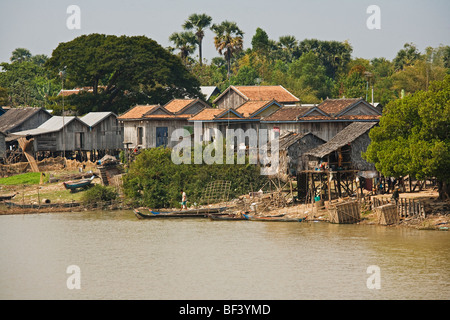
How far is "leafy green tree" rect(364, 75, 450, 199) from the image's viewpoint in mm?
29625

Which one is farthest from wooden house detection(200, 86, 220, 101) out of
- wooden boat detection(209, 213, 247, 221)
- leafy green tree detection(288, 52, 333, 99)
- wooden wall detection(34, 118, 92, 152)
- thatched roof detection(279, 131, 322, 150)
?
wooden boat detection(209, 213, 247, 221)

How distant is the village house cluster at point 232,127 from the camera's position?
3541 cm

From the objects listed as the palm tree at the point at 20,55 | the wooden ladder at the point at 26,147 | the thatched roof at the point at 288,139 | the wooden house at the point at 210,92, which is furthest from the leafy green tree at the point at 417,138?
the palm tree at the point at 20,55

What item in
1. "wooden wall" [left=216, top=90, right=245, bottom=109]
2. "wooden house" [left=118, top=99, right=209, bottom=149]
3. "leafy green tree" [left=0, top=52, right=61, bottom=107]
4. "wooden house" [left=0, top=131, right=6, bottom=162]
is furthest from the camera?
"leafy green tree" [left=0, top=52, right=61, bottom=107]

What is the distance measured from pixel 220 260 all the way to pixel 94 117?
29.8 metres

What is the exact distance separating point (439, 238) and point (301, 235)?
5574 mm

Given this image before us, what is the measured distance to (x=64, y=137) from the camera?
5175cm

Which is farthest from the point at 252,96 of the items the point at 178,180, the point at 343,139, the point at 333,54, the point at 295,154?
the point at 333,54

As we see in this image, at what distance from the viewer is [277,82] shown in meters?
71.7

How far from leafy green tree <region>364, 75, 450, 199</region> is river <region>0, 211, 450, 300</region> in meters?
2.59

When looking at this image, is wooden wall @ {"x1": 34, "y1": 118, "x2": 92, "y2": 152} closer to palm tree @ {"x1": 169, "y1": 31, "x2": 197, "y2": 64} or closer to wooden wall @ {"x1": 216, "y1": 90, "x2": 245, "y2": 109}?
wooden wall @ {"x1": 216, "y1": 90, "x2": 245, "y2": 109}

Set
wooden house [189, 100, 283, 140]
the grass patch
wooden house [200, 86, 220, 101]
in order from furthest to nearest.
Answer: wooden house [200, 86, 220, 101] → the grass patch → wooden house [189, 100, 283, 140]

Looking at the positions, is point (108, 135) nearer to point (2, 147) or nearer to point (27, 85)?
point (2, 147)
